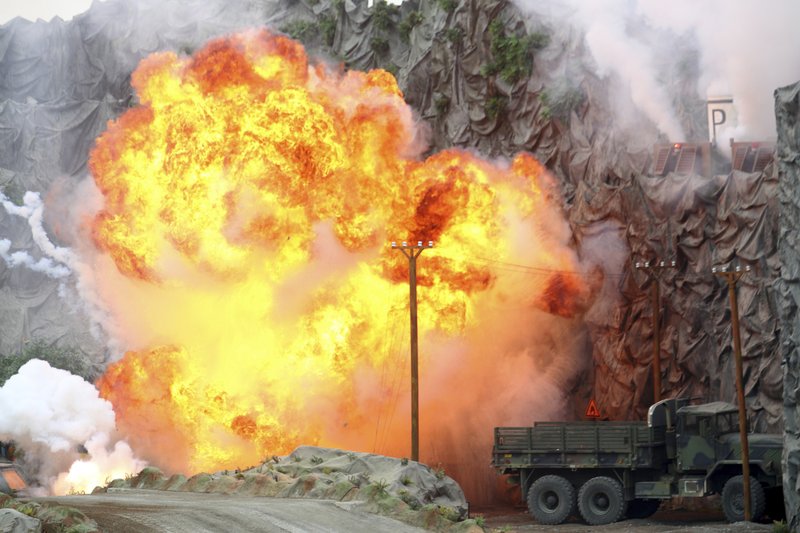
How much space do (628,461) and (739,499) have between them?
373 cm

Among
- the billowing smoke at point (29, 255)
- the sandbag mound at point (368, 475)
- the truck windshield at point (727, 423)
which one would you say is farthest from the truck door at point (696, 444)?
the billowing smoke at point (29, 255)

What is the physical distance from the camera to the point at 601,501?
139 ft

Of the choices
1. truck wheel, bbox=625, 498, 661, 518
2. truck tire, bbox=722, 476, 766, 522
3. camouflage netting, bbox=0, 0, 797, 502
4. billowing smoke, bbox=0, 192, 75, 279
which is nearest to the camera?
truck tire, bbox=722, 476, 766, 522

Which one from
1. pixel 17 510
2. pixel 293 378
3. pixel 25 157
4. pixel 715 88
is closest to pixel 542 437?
pixel 293 378

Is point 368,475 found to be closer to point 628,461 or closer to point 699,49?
point 628,461

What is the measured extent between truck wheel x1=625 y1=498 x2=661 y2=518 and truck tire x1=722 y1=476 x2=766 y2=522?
3.82 meters

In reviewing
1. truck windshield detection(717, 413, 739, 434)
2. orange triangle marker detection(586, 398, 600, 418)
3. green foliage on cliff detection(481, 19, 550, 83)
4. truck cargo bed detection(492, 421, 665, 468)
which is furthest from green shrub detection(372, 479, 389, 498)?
green foliage on cliff detection(481, 19, 550, 83)

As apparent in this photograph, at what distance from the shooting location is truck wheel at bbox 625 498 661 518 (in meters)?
43.6

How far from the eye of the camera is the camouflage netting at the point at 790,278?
117 feet

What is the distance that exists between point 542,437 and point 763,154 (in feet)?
51.9

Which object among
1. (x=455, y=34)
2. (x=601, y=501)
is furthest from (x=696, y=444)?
(x=455, y=34)

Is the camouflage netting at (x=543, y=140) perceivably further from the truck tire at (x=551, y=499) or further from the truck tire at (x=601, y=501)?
the truck tire at (x=551, y=499)

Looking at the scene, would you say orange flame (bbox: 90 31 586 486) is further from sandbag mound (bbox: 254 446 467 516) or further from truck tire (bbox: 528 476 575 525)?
truck tire (bbox: 528 476 575 525)

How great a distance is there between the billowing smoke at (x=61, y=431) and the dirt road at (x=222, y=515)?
1267 cm
